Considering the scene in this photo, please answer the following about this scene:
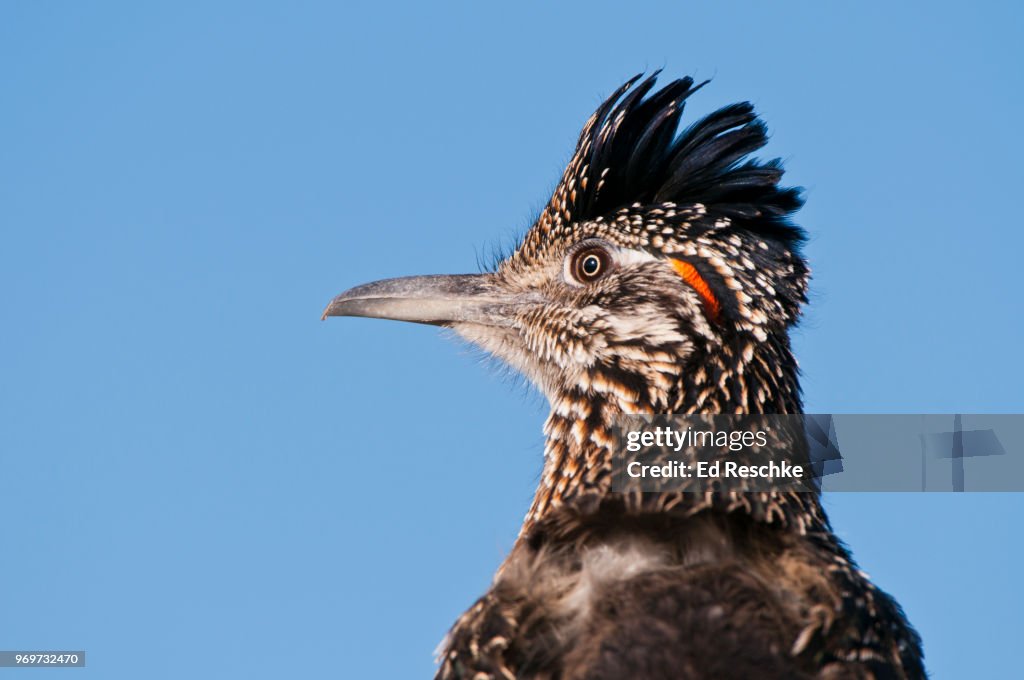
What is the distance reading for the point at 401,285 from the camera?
6992 millimetres

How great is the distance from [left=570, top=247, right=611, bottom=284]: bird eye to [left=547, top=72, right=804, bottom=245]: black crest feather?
0.22 metres

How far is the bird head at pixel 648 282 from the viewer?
6094 mm

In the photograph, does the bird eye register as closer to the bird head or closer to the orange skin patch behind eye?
the bird head

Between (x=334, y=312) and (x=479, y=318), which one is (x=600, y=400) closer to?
(x=479, y=318)

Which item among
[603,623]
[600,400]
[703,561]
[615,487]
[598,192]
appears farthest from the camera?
[598,192]

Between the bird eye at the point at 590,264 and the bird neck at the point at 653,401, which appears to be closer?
the bird neck at the point at 653,401

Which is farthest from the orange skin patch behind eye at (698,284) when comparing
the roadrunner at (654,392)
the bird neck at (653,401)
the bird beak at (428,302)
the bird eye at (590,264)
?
the bird beak at (428,302)

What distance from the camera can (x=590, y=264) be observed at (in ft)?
21.9

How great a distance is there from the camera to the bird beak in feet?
22.8

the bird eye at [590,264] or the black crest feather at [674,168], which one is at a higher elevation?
the black crest feather at [674,168]

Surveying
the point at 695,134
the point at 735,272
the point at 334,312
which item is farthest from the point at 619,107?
the point at 334,312

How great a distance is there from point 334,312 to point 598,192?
156 centimetres

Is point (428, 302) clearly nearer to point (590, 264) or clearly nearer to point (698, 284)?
point (590, 264)

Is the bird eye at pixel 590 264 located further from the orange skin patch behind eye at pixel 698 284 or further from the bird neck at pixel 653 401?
the bird neck at pixel 653 401
